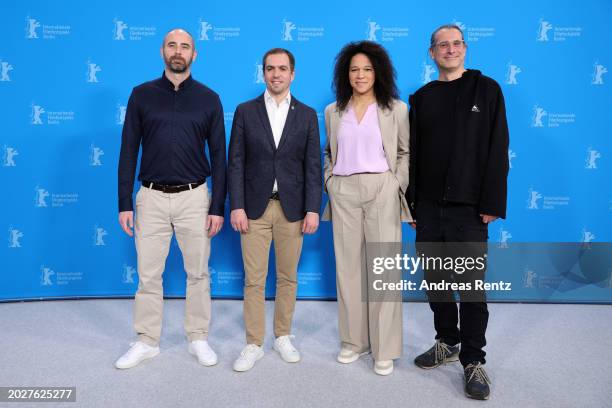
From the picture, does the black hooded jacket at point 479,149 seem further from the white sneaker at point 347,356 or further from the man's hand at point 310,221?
the white sneaker at point 347,356

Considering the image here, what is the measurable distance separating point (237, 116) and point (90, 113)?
1640mm

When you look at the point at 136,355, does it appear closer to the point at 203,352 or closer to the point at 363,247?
the point at 203,352

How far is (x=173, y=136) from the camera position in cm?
244

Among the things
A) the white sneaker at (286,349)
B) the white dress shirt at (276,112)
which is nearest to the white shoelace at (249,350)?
the white sneaker at (286,349)

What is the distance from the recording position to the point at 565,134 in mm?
3516

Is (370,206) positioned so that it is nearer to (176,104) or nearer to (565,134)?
(176,104)

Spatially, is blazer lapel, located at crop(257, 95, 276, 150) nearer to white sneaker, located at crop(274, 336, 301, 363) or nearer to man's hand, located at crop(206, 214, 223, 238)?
man's hand, located at crop(206, 214, 223, 238)

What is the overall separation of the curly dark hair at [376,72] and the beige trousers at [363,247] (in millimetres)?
407

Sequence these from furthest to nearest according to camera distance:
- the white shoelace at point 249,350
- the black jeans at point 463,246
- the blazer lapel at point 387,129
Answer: the white shoelace at point 249,350 < the blazer lapel at point 387,129 < the black jeans at point 463,246

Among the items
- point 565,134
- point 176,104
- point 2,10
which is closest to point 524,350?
point 565,134

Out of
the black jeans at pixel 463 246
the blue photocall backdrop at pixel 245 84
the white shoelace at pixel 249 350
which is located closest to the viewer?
the black jeans at pixel 463 246

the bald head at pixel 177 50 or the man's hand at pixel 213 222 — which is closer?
the bald head at pixel 177 50

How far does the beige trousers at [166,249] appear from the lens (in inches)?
98.7

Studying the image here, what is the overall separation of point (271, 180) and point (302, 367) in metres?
1.01
